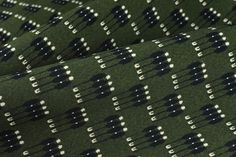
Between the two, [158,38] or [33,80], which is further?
[158,38]

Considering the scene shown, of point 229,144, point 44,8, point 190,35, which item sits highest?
point 44,8

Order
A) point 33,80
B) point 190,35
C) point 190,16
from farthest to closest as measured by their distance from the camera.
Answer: point 190,16
point 190,35
point 33,80

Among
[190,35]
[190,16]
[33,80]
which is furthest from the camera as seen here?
[190,16]

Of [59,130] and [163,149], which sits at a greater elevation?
[59,130]

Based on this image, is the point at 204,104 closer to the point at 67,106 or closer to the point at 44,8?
the point at 67,106

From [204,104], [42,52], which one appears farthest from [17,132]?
[204,104]

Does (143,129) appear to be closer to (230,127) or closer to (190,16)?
(230,127)

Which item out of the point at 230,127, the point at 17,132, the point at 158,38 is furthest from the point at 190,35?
the point at 17,132
